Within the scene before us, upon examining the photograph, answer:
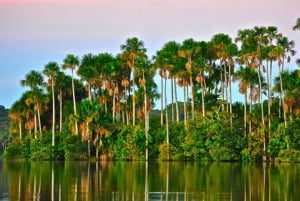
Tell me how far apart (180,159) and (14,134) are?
3411 cm

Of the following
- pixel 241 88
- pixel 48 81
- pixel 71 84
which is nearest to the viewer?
pixel 241 88

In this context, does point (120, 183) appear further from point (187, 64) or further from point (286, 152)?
point (187, 64)

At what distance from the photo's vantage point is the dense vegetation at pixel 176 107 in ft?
274

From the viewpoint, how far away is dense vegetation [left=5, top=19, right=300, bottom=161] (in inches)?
3292

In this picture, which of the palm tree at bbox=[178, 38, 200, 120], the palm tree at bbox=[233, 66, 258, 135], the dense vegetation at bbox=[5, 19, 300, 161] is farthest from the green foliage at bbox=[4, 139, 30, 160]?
the palm tree at bbox=[233, 66, 258, 135]

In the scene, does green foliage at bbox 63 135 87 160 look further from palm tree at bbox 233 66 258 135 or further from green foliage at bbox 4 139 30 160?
palm tree at bbox 233 66 258 135

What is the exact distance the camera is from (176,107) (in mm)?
93125

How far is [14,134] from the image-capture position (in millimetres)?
109500

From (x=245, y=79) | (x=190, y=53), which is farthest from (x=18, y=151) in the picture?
(x=245, y=79)

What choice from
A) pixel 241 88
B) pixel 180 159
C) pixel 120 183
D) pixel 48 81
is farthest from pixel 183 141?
pixel 120 183

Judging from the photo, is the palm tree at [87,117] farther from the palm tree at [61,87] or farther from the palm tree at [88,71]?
the palm tree at [61,87]

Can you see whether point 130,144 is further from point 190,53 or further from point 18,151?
point 18,151

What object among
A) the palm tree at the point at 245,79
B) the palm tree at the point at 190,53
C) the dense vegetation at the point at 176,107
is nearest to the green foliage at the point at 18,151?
the dense vegetation at the point at 176,107

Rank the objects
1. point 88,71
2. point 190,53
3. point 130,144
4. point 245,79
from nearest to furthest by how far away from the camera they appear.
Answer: point 245,79
point 130,144
point 190,53
point 88,71
